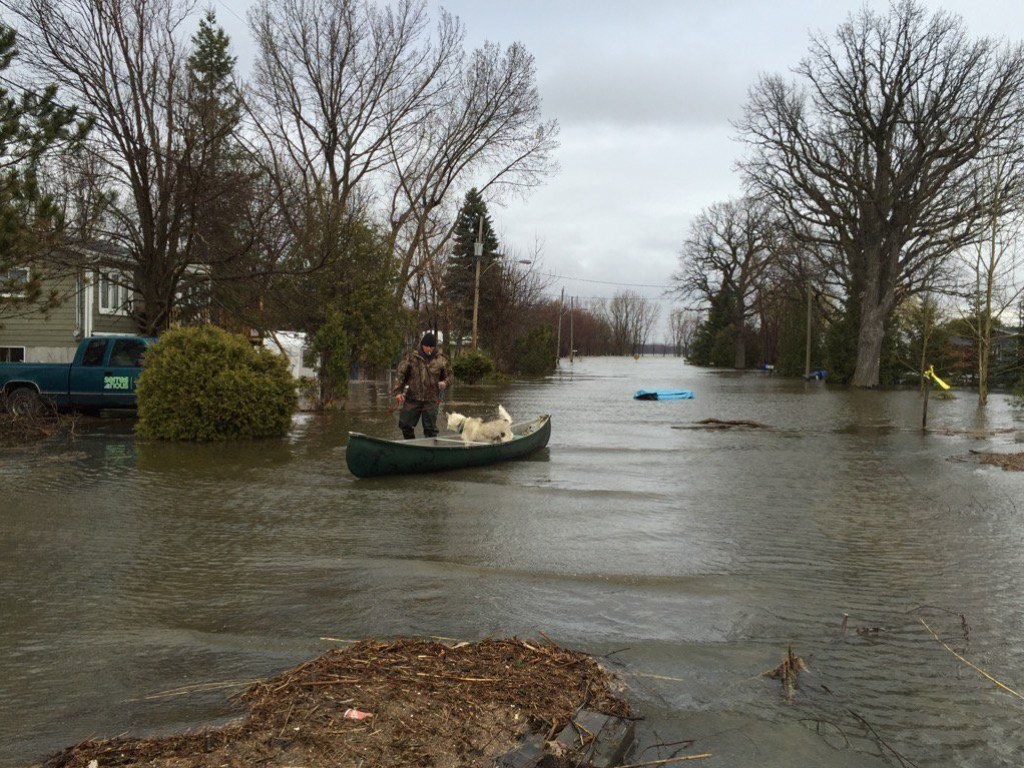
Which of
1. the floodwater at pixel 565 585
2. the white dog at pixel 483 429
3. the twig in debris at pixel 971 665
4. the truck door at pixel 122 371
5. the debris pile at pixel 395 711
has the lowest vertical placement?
the floodwater at pixel 565 585

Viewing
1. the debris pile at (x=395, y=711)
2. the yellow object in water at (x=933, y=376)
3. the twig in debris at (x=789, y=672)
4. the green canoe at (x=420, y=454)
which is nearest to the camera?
the debris pile at (x=395, y=711)

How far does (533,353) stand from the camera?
54.5m

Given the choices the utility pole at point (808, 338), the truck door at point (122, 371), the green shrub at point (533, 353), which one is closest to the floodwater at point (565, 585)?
the truck door at point (122, 371)

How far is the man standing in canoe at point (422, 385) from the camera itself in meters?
14.1

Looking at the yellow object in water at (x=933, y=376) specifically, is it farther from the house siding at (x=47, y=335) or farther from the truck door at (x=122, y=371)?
the house siding at (x=47, y=335)

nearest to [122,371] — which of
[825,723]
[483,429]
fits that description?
[483,429]

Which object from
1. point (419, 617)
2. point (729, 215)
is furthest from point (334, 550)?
point (729, 215)

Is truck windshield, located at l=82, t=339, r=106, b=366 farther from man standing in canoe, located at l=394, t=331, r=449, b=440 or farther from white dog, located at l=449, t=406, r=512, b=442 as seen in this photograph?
white dog, located at l=449, t=406, r=512, b=442

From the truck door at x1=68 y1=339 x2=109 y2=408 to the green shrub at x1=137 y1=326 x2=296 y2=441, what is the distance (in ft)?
9.63

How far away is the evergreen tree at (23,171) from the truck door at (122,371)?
4493mm

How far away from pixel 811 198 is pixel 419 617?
136 feet

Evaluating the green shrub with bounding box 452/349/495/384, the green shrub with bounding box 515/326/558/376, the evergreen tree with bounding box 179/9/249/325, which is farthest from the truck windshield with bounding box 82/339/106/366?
the green shrub with bounding box 515/326/558/376

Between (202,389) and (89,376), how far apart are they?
4152 millimetres

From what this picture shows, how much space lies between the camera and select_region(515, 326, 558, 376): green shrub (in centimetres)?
5381
